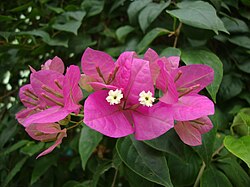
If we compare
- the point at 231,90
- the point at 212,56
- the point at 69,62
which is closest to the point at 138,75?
the point at 212,56

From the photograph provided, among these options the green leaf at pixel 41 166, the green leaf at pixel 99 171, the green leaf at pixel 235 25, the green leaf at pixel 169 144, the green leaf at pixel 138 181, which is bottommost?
the green leaf at pixel 41 166

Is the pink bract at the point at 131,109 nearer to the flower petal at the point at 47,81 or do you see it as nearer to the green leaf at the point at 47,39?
the flower petal at the point at 47,81

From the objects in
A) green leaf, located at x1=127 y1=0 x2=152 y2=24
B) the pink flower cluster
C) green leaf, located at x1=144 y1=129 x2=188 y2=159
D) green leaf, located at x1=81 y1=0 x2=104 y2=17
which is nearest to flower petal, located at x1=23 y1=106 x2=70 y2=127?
the pink flower cluster

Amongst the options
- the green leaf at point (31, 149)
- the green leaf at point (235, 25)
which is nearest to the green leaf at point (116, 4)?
the green leaf at point (235, 25)

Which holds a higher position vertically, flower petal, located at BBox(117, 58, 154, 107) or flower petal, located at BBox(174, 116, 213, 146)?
flower petal, located at BBox(117, 58, 154, 107)

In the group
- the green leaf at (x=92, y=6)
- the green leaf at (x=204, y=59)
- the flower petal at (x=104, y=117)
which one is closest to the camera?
the flower petal at (x=104, y=117)

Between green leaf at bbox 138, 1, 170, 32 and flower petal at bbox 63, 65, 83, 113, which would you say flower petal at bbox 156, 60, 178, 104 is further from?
green leaf at bbox 138, 1, 170, 32
